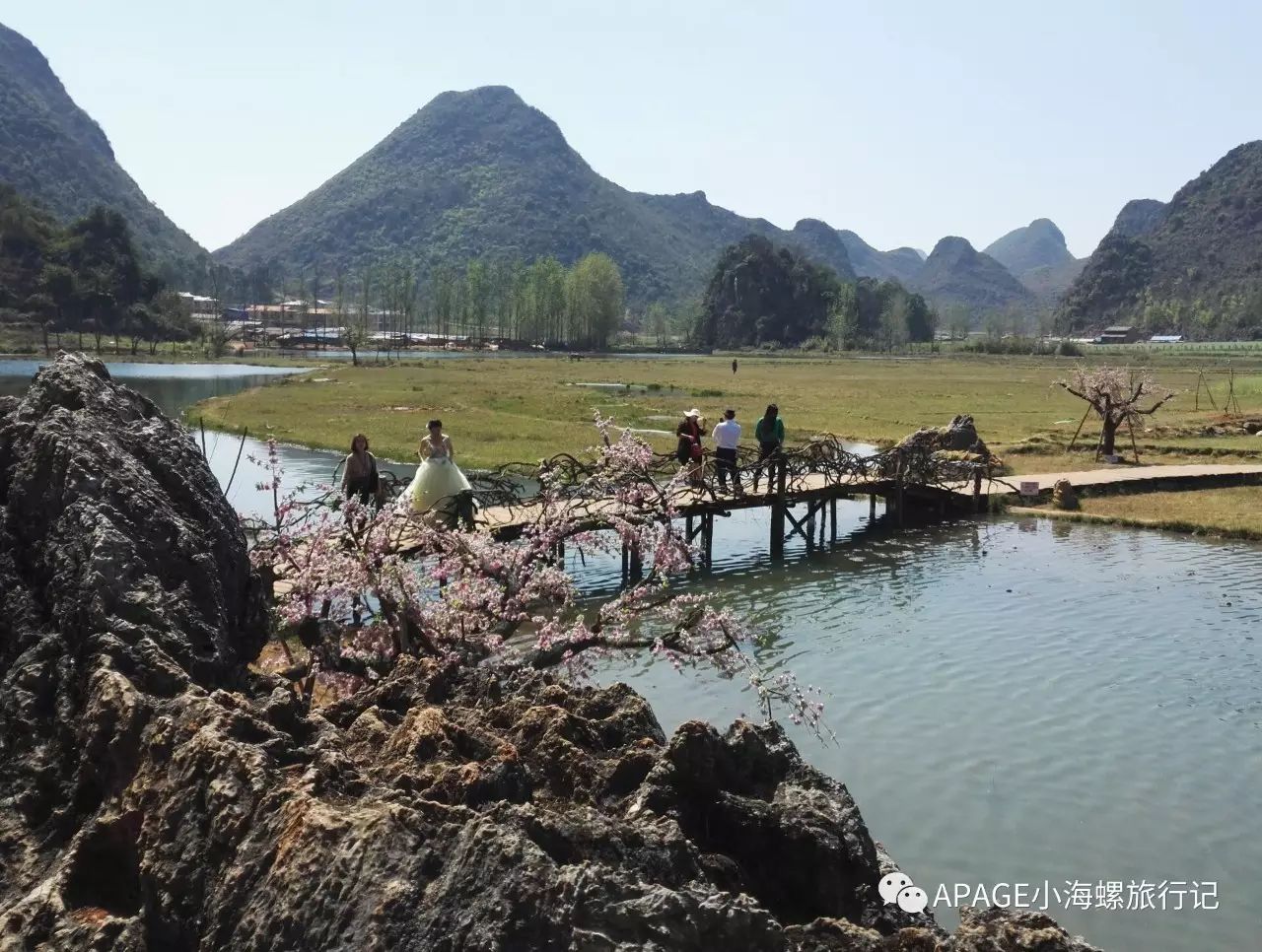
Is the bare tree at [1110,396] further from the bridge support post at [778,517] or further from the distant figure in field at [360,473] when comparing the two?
the distant figure in field at [360,473]

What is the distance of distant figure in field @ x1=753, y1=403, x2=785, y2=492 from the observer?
25531 millimetres

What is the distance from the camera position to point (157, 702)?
501 centimetres

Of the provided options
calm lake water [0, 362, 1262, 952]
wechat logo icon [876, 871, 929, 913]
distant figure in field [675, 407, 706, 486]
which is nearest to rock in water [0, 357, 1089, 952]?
wechat logo icon [876, 871, 929, 913]

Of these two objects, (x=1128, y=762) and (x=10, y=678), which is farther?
(x=1128, y=762)

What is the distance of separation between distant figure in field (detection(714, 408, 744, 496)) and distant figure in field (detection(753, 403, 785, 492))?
29.6 inches

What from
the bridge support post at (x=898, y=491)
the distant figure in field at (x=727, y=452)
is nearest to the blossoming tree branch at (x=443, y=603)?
the distant figure in field at (x=727, y=452)

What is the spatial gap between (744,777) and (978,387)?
78161 millimetres

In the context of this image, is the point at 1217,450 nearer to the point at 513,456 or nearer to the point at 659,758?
the point at 513,456

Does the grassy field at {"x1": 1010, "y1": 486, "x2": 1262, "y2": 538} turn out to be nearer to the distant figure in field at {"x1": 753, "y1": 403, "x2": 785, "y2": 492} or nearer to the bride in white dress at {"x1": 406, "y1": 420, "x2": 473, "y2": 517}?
the distant figure in field at {"x1": 753, "y1": 403, "x2": 785, "y2": 492}

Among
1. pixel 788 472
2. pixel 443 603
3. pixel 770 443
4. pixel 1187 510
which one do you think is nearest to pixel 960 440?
pixel 1187 510

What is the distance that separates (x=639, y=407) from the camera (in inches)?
2227

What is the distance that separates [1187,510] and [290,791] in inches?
1165

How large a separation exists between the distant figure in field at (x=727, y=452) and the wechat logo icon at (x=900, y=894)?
61.8 ft

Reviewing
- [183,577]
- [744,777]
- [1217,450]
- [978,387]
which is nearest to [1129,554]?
[1217,450]
